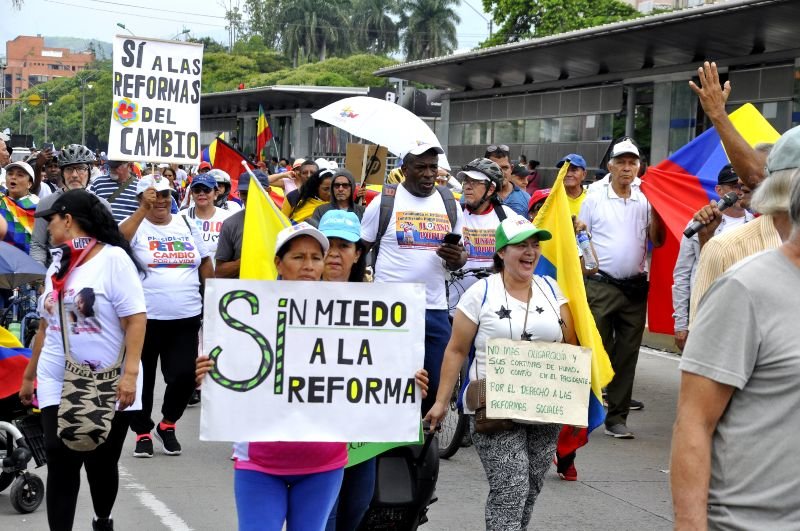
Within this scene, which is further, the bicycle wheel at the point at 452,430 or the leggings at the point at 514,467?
the bicycle wheel at the point at 452,430

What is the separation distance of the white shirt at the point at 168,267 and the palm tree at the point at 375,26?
113m

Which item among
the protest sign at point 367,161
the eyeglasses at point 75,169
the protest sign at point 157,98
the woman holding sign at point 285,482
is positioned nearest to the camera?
the woman holding sign at point 285,482

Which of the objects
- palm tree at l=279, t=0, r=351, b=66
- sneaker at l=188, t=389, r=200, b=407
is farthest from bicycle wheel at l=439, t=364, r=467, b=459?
palm tree at l=279, t=0, r=351, b=66

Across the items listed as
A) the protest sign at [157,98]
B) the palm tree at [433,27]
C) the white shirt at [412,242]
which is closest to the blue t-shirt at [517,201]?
the white shirt at [412,242]

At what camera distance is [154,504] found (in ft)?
24.2

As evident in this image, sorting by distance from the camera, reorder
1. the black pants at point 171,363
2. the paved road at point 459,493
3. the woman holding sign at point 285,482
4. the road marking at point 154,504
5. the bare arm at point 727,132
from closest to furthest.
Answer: the woman holding sign at point 285,482
the bare arm at point 727,132
the road marking at point 154,504
the paved road at point 459,493
the black pants at point 171,363

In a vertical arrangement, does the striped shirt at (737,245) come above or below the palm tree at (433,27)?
below

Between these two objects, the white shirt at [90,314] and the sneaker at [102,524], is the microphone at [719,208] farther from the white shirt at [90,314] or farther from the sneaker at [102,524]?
the sneaker at [102,524]

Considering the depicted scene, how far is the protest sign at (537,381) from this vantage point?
568cm

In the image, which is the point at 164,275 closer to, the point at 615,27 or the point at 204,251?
the point at 204,251

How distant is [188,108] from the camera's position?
12547mm

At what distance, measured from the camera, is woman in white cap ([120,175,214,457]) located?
866 cm

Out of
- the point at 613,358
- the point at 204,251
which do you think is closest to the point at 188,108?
the point at 204,251

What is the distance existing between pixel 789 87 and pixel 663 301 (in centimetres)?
1193
